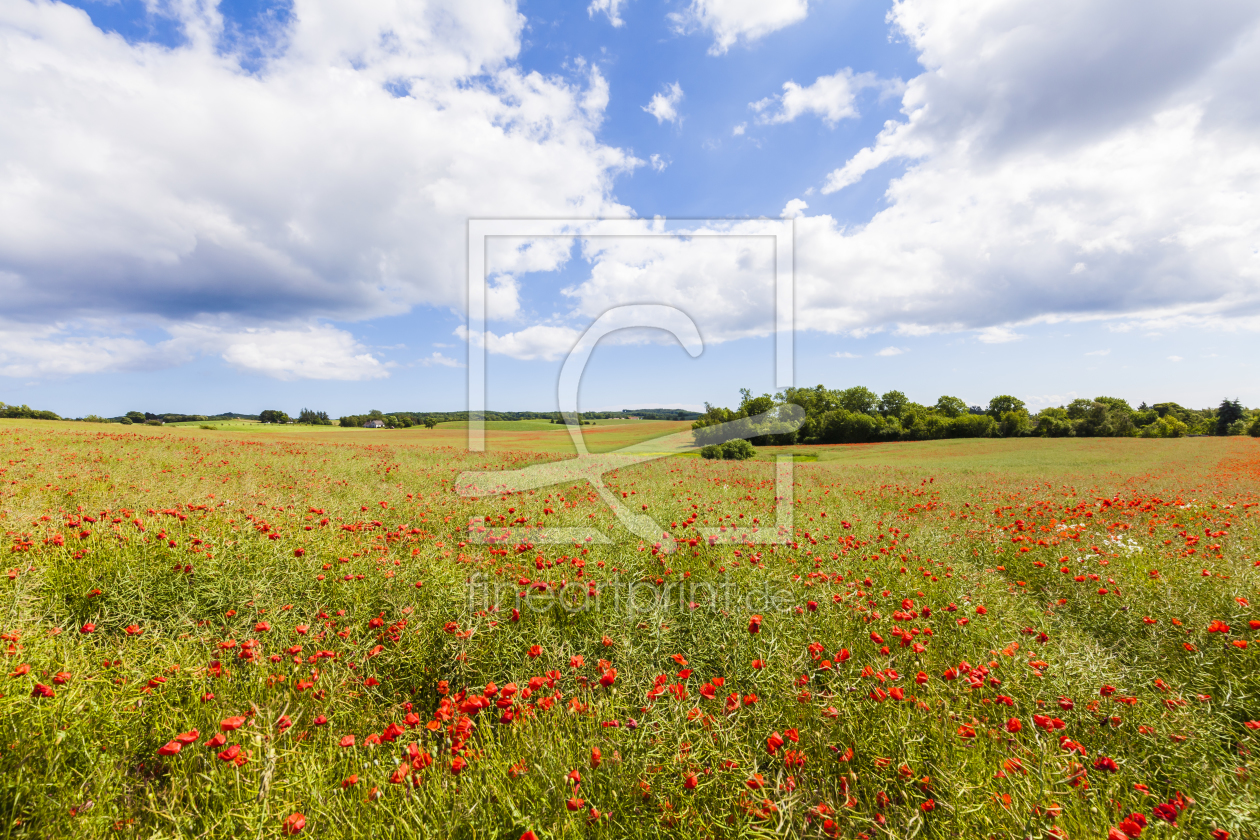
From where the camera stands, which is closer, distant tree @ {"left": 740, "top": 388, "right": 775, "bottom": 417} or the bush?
distant tree @ {"left": 740, "top": 388, "right": 775, "bottom": 417}

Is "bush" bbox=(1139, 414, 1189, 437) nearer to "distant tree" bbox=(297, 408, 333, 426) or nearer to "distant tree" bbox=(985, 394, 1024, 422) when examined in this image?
"distant tree" bbox=(985, 394, 1024, 422)

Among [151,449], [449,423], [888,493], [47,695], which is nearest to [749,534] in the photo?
[47,695]

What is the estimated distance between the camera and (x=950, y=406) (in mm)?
76625

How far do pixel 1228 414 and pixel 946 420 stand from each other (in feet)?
158

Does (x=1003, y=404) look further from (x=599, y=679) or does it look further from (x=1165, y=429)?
(x=599, y=679)

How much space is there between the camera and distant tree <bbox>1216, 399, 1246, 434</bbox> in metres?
69.9

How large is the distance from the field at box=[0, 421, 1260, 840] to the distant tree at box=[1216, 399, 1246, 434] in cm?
10053

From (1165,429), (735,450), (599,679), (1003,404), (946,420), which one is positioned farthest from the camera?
(1003,404)

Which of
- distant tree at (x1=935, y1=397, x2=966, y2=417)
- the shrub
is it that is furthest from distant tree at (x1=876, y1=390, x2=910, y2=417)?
the shrub

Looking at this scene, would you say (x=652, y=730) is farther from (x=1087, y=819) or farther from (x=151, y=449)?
(x=151, y=449)

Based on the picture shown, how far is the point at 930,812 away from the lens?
8.10 feet

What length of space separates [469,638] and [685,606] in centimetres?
206

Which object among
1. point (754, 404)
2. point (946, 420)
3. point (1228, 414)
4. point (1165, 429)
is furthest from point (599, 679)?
point (1228, 414)

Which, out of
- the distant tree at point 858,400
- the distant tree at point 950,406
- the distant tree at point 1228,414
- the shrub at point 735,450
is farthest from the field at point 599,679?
the distant tree at point 1228,414
